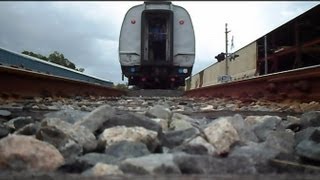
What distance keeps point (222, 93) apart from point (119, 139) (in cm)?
679

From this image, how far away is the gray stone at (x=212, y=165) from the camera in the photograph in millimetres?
2018

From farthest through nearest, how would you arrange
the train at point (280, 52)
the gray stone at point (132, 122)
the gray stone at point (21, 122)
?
the train at point (280, 52) < the gray stone at point (21, 122) < the gray stone at point (132, 122)

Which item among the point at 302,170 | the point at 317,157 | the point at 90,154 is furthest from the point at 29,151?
the point at 317,157

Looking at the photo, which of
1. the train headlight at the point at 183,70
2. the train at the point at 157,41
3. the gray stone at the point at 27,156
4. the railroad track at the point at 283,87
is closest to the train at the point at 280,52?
the train headlight at the point at 183,70

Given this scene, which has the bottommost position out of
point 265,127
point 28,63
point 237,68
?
point 265,127

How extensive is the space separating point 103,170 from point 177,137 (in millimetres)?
852

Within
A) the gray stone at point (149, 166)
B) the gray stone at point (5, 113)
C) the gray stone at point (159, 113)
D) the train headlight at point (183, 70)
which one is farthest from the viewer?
the train headlight at point (183, 70)

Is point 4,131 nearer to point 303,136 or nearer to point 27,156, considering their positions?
point 27,156

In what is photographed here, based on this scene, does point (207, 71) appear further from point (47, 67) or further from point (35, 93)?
point (35, 93)

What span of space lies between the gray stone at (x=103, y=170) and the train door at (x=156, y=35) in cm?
1148

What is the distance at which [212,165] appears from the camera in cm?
205

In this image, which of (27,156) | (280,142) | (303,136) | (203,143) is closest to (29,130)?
(27,156)

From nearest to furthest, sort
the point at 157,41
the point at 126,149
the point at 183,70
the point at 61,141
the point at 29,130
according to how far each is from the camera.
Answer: the point at 126,149, the point at 61,141, the point at 29,130, the point at 157,41, the point at 183,70

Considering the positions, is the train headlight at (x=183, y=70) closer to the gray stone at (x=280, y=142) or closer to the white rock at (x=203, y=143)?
the gray stone at (x=280, y=142)
